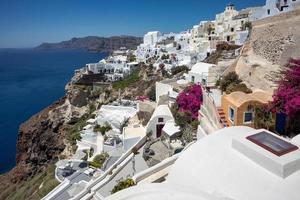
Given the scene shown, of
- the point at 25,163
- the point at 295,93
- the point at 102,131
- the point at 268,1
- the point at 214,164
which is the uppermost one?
the point at 268,1

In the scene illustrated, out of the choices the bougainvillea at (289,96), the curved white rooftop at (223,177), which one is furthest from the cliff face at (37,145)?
the curved white rooftop at (223,177)

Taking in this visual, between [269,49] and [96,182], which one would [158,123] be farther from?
[269,49]

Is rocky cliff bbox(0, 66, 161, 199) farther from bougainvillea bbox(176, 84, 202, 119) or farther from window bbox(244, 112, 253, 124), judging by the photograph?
window bbox(244, 112, 253, 124)

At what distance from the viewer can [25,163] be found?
36062 millimetres

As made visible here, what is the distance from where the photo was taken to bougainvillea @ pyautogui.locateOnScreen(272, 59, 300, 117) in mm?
10539

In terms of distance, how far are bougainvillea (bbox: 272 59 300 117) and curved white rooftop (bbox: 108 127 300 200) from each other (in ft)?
12.6

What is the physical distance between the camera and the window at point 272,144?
640 centimetres

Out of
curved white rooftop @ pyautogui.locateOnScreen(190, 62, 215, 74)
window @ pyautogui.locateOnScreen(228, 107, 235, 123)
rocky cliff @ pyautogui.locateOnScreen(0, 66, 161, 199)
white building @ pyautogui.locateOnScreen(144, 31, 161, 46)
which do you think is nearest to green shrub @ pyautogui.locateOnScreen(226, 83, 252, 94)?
window @ pyautogui.locateOnScreen(228, 107, 235, 123)

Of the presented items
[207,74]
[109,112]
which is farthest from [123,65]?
[207,74]

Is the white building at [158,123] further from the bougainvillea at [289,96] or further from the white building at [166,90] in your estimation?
the bougainvillea at [289,96]

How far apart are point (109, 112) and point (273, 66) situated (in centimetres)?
1361

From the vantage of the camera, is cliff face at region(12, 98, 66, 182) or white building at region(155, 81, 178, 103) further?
cliff face at region(12, 98, 66, 182)

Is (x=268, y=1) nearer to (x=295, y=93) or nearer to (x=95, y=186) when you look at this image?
(x=295, y=93)

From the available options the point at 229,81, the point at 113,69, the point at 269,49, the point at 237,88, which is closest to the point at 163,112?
the point at 229,81
